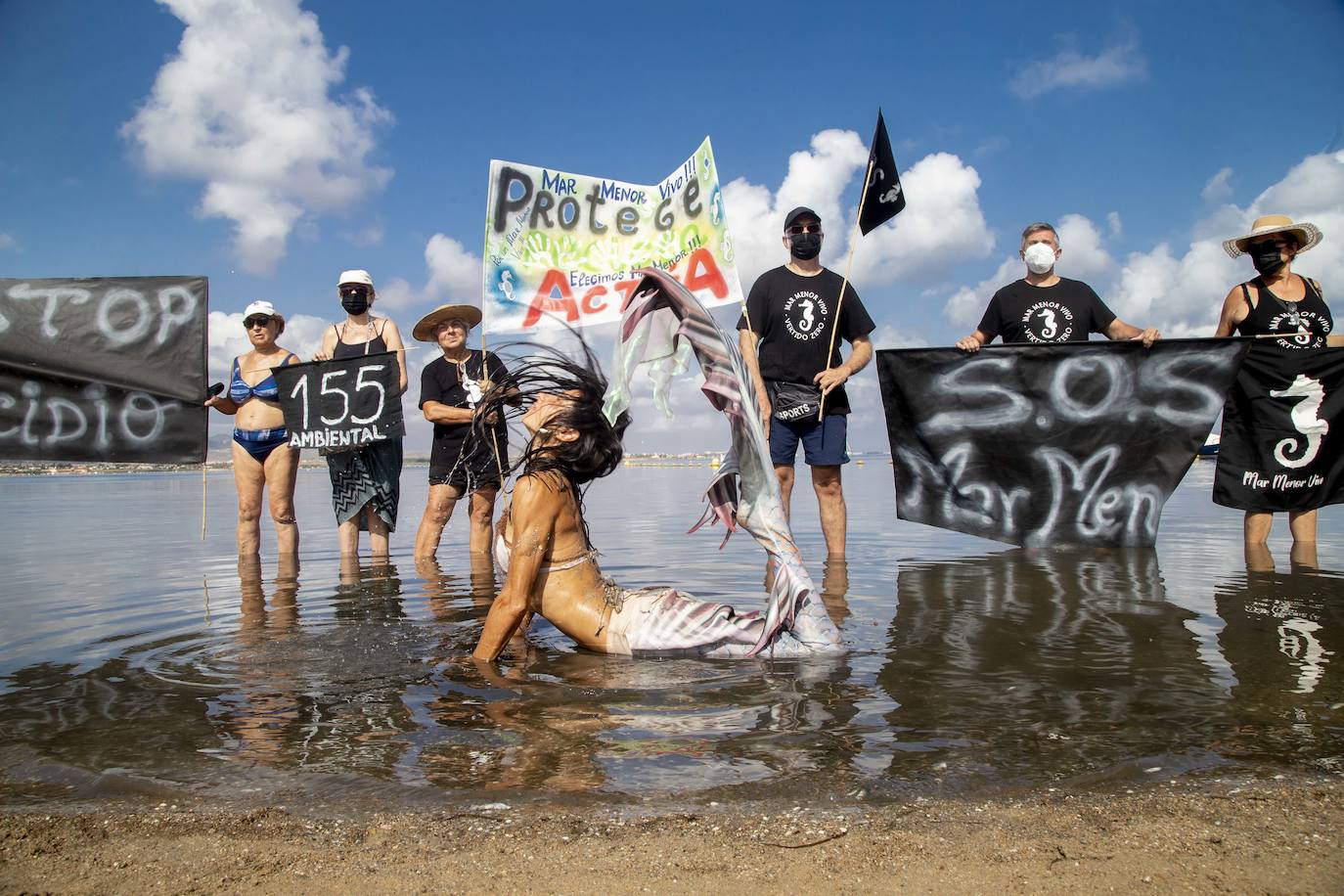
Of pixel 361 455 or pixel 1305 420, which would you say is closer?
pixel 1305 420

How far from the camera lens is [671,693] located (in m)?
3.48

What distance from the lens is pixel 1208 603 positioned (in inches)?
202

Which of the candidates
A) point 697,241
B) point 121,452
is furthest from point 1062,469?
point 121,452

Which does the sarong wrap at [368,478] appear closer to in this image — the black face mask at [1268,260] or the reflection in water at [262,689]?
the reflection in water at [262,689]

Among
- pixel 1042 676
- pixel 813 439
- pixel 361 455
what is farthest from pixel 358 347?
pixel 1042 676

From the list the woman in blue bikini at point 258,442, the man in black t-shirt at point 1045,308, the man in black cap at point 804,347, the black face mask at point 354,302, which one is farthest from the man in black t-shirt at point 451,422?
the man in black t-shirt at point 1045,308

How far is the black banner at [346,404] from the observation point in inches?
299

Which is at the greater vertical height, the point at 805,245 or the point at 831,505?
the point at 805,245

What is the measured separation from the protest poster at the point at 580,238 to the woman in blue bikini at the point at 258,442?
232 centimetres

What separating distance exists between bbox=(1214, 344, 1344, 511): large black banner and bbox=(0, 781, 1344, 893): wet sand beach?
17.0ft

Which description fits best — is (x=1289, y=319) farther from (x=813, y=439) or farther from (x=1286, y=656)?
(x=1286, y=656)

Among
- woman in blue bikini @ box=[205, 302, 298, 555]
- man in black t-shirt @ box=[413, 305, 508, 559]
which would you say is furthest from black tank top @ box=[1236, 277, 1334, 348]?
woman in blue bikini @ box=[205, 302, 298, 555]

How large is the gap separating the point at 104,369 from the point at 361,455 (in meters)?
2.02

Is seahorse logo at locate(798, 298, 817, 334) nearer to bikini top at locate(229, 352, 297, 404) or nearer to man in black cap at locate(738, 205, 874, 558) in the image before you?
man in black cap at locate(738, 205, 874, 558)
